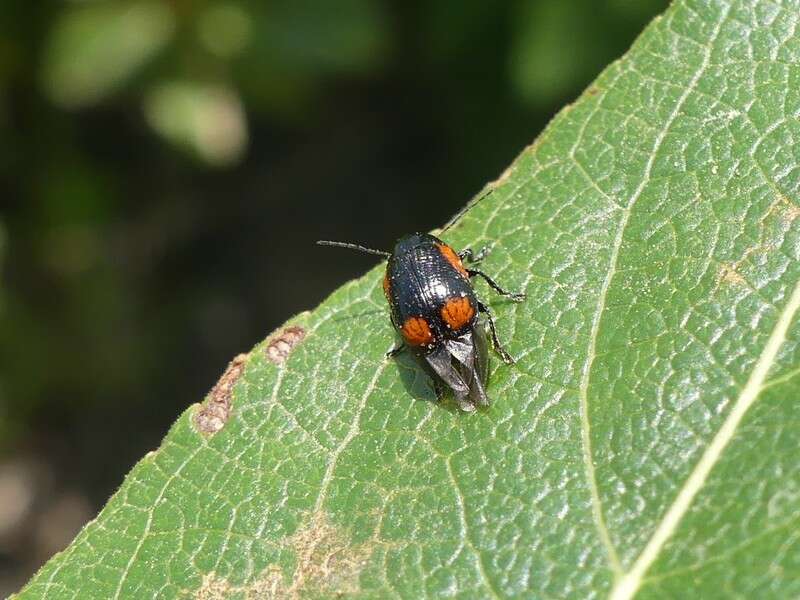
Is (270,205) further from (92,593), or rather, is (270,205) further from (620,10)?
(92,593)

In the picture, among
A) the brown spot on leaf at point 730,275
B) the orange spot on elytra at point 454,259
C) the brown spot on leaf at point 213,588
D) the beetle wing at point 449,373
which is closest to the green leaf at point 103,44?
the orange spot on elytra at point 454,259

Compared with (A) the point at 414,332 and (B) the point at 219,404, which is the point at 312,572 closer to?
(B) the point at 219,404

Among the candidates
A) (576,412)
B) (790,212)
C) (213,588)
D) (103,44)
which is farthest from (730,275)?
(103,44)

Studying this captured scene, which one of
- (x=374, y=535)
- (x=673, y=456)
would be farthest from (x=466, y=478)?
(x=673, y=456)

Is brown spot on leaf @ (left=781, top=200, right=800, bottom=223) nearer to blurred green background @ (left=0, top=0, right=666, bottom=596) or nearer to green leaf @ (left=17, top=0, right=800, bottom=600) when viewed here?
green leaf @ (left=17, top=0, right=800, bottom=600)

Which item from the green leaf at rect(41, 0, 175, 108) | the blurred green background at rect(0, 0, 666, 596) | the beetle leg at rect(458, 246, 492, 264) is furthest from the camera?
the blurred green background at rect(0, 0, 666, 596)

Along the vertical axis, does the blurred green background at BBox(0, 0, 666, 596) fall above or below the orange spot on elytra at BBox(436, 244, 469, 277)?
above

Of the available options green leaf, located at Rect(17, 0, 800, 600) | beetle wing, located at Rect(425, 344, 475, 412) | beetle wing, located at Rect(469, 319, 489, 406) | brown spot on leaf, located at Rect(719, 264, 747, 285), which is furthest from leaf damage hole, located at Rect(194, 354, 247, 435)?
brown spot on leaf, located at Rect(719, 264, 747, 285)
